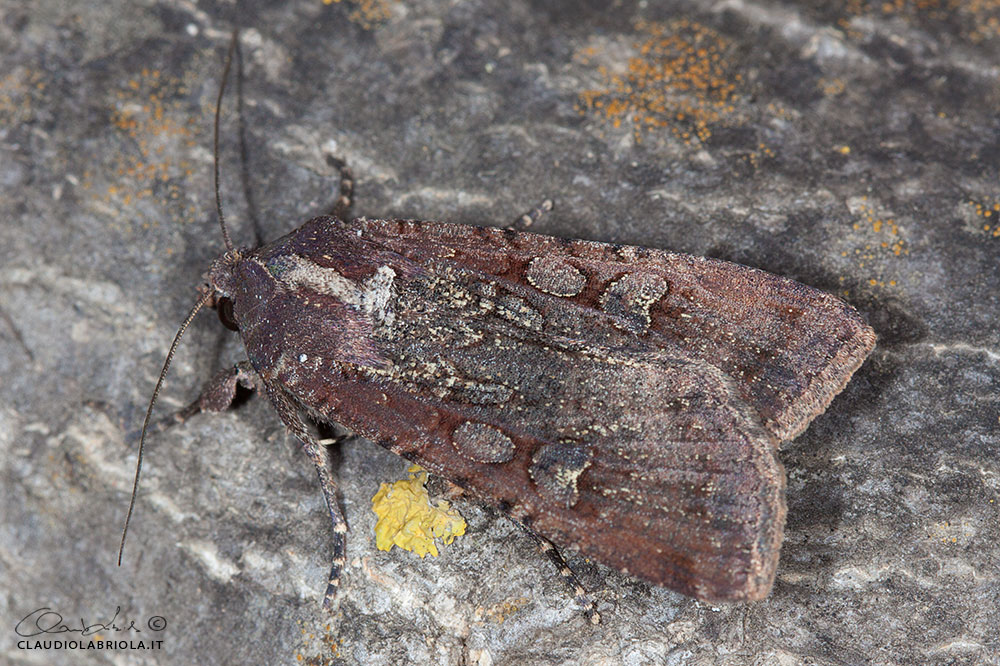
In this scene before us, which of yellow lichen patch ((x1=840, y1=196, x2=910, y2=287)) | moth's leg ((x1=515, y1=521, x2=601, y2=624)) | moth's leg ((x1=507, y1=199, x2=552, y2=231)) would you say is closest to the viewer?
moth's leg ((x1=515, y1=521, x2=601, y2=624))

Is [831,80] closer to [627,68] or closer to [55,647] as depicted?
[627,68]

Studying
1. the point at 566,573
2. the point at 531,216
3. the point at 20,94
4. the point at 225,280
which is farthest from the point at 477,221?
the point at 20,94

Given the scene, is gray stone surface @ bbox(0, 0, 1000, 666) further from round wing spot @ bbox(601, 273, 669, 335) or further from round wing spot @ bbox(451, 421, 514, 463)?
round wing spot @ bbox(601, 273, 669, 335)

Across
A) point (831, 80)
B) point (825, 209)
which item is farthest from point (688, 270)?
point (831, 80)

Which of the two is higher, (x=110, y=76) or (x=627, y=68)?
(x=627, y=68)

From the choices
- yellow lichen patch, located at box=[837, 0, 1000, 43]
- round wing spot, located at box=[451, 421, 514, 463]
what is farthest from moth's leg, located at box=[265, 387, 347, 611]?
yellow lichen patch, located at box=[837, 0, 1000, 43]

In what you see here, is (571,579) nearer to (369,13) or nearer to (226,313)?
(226,313)
